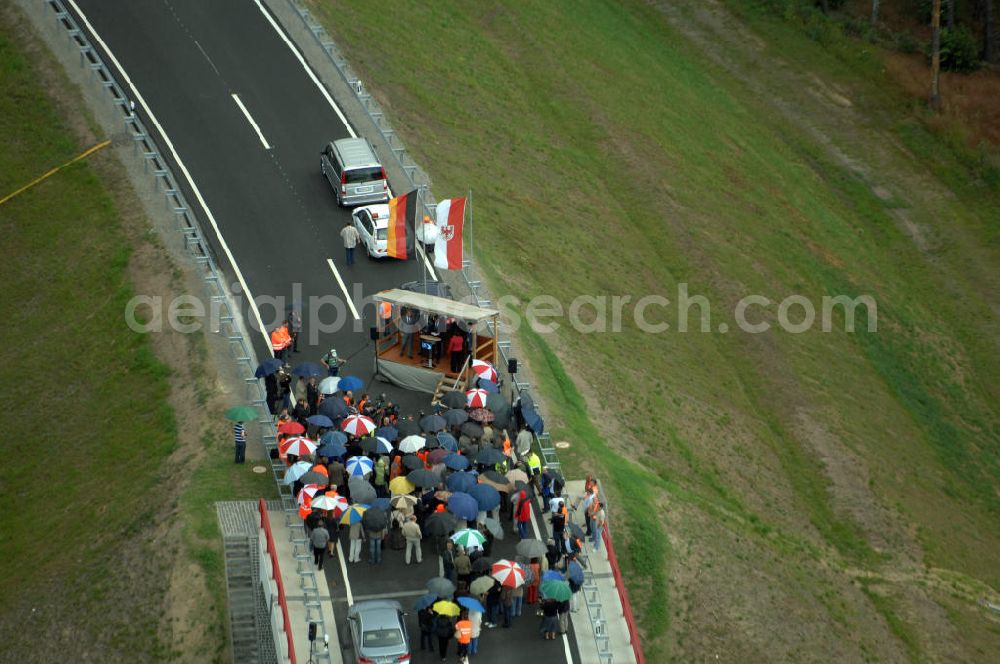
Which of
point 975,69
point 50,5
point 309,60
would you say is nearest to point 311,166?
point 309,60

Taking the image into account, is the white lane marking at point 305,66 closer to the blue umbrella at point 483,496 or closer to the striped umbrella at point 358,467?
the striped umbrella at point 358,467

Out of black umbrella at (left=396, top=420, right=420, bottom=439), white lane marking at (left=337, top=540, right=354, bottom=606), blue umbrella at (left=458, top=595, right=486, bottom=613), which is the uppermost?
black umbrella at (left=396, top=420, right=420, bottom=439)

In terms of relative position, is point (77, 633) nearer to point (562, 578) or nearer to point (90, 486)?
point (90, 486)

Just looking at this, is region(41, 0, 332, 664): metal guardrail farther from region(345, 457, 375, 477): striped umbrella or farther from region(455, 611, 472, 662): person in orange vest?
region(455, 611, 472, 662): person in orange vest

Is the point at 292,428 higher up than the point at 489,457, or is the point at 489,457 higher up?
the point at 292,428

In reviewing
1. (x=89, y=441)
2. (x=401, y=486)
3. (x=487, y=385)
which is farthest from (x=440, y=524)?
(x=89, y=441)

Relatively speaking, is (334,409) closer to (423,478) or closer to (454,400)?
(454,400)

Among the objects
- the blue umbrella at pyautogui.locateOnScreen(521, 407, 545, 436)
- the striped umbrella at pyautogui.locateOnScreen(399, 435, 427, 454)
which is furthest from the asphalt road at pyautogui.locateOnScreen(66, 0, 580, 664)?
the blue umbrella at pyautogui.locateOnScreen(521, 407, 545, 436)
